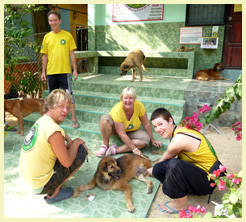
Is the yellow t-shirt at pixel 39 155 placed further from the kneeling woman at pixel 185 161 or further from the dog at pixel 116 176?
the kneeling woman at pixel 185 161

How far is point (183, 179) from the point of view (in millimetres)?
2199

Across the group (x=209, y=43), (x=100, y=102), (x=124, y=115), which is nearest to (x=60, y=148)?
(x=124, y=115)

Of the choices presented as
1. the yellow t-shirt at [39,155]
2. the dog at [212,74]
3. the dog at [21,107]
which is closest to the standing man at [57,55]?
the dog at [21,107]

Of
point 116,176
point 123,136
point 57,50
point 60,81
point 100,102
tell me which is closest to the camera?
point 116,176

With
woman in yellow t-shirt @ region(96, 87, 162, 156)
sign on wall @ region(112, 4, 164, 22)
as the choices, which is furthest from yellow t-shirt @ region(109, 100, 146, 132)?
sign on wall @ region(112, 4, 164, 22)

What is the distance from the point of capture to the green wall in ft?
22.5

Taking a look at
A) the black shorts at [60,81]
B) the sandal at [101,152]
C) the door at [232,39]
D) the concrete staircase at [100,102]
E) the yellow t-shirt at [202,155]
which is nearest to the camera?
the yellow t-shirt at [202,155]

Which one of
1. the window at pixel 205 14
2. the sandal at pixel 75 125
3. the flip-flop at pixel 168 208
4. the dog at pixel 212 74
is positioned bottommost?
the flip-flop at pixel 168 208

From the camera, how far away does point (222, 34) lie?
6555 mm

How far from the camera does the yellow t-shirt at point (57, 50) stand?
408 cm

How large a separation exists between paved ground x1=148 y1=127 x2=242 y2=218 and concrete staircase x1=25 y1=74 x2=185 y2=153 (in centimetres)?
89

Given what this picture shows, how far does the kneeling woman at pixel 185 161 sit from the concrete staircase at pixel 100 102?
5.81ft

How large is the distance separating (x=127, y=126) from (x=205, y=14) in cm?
511

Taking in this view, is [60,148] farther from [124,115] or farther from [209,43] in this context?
[209,43]
